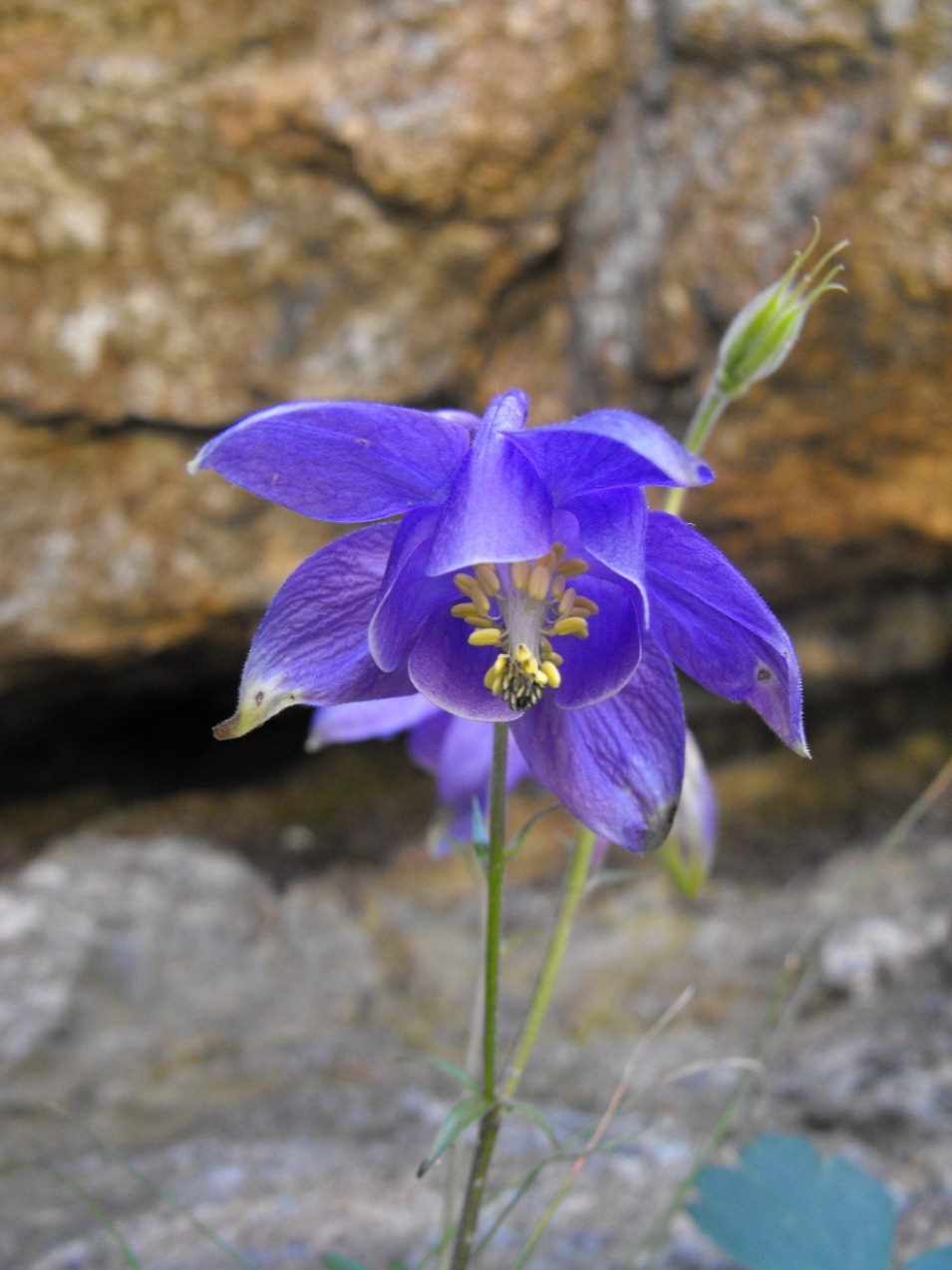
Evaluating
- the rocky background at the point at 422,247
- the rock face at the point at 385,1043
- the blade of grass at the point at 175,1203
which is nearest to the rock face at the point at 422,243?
the rocky background at the point at 422,247

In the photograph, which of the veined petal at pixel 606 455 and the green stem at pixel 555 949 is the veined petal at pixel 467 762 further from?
the veined petal at pixel 606 455

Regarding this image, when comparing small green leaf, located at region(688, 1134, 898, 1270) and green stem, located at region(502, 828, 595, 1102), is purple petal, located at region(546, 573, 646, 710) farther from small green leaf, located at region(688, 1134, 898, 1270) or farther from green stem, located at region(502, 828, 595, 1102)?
small green leaf, located at region(688, 1134, 898, 1270)

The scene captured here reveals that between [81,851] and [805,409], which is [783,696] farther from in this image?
[81,851]

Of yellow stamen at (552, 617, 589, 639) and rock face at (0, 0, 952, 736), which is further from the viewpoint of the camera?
rock face at (0, 0, 952, 736)

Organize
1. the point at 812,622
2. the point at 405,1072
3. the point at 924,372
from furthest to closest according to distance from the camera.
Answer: the point at 812,622 → the point at 924,372 → the point at 405,1072

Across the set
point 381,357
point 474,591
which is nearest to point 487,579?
point 474,591

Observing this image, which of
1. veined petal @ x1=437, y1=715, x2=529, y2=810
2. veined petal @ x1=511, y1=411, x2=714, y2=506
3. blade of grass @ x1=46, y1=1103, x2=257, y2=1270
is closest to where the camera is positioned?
veined petal @ x1=511, y1=411, x2=714, y2=506

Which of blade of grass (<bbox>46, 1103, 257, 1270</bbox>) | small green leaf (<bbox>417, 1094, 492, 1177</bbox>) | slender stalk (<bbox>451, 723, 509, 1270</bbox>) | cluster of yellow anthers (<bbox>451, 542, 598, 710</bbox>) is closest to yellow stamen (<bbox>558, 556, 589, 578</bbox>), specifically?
cluster of yellow anthers (<bbox>451, 542, 598, 710</bbox>)

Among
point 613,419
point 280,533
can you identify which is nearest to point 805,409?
point 280,533
